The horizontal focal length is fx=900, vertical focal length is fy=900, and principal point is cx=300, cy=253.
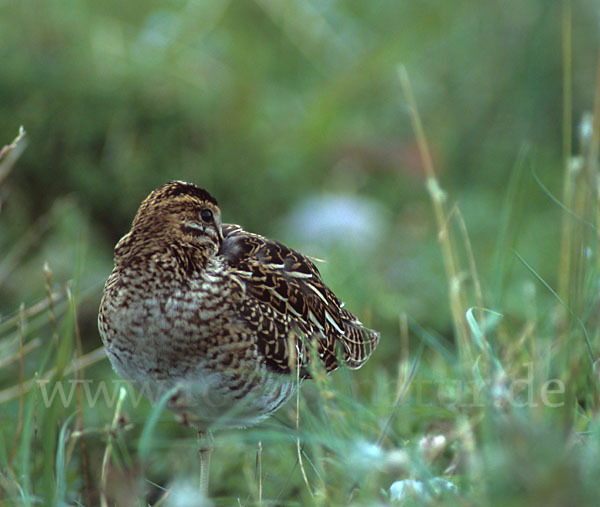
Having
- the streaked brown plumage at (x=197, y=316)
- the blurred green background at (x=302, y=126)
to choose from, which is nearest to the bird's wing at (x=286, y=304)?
the streaked brown plumage at (x=197, y=316)

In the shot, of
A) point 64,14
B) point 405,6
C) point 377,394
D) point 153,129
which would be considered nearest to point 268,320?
point 377,394

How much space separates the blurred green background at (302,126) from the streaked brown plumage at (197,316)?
152cm

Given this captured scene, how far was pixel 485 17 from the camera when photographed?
665 centimetres

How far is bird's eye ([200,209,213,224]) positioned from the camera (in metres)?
2.33

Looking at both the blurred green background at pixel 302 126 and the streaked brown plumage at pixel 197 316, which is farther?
the blurred green background at pixel 302 126

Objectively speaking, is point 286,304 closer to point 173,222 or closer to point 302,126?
point 173,222

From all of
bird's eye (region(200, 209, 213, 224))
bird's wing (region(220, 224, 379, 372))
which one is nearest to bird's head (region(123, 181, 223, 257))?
bird's eye (region(200, 209, 213, 224))

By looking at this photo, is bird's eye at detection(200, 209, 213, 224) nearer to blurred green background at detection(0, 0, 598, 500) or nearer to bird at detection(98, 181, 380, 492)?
bird at detection(98, 181, 380, 492)

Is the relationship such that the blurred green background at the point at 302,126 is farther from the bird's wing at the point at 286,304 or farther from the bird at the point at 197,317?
the bird at the point at 197,317

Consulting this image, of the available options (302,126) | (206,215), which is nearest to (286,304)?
(206,215)

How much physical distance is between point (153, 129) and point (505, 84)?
2.79 meters

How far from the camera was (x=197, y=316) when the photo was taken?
2.19 m

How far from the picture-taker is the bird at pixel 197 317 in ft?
7.06

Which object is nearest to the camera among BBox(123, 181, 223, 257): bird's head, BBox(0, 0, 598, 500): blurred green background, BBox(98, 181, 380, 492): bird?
BBox(98, 181, 380, 492): bird
